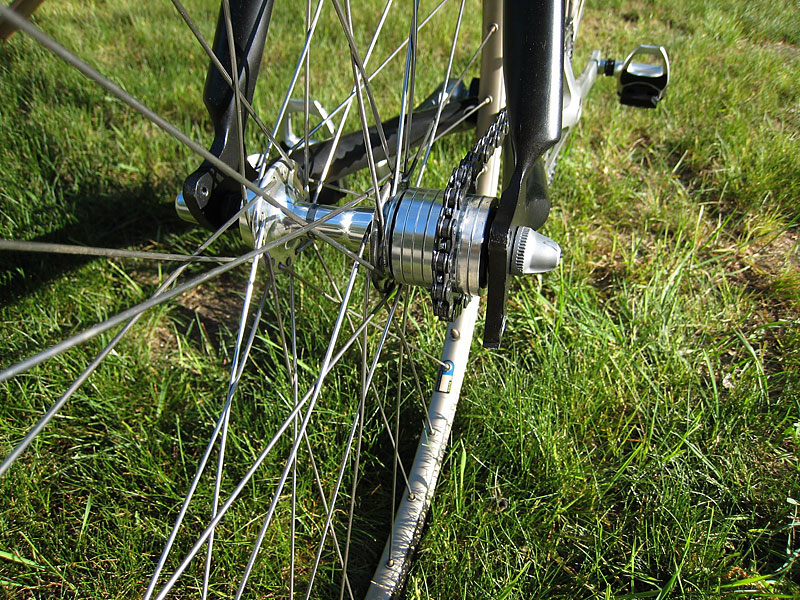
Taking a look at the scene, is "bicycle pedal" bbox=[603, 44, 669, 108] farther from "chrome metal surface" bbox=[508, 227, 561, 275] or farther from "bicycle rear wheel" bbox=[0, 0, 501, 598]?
"chrome metal surface" bbox=[508, 227, 561, 275]

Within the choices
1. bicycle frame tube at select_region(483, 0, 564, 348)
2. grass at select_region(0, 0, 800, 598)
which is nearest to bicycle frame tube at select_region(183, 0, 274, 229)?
bicycle frame tube at select_region(483, 0, 564, 348)

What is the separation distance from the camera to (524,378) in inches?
44.9

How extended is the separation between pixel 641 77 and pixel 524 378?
2.73 ft

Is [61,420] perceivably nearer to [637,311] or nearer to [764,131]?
[637,311]

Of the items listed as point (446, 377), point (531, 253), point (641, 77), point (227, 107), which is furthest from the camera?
Answer: point (641, 77)

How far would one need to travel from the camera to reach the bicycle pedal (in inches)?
58.6

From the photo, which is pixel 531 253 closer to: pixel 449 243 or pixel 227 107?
pixel 449 243

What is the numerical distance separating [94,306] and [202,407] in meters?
0.34

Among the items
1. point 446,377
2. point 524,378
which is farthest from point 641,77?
point 446,377

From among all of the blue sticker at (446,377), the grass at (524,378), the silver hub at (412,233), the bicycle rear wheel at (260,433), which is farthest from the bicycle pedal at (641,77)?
the silver hub at (412,233)

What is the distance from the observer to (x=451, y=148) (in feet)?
5.54

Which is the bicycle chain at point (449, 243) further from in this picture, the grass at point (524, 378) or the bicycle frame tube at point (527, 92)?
the grass at point (524, 378)

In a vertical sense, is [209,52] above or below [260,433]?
above

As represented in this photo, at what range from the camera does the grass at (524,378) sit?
95 centimetres
